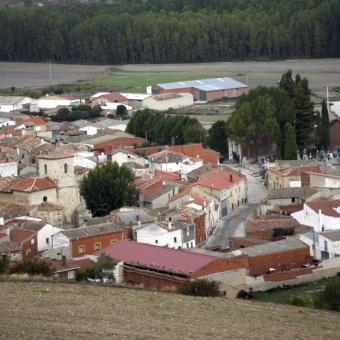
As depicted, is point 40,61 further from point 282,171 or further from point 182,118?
point 282,171

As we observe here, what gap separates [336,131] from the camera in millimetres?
46312

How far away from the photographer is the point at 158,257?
2595 centimetres

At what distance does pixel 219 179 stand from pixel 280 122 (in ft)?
30.5

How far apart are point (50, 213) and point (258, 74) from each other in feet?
141

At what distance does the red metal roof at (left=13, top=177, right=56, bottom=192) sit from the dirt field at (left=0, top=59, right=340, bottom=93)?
118 feet

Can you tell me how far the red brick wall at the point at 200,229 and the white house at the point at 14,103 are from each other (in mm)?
30294

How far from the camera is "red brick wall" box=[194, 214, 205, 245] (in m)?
31.1

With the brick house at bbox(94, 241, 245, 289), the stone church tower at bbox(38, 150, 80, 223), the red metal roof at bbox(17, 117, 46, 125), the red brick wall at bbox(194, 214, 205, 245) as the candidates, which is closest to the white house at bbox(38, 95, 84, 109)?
the red metal roof at bbox(17, 117, 46, 125)

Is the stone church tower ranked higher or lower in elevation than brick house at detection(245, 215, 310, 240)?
higher

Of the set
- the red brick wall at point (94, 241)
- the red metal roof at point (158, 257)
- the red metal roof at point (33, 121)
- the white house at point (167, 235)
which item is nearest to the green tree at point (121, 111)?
the red metal roof at point (33, 121)

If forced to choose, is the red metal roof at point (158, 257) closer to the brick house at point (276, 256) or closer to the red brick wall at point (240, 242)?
the brick house at point (276, 256)

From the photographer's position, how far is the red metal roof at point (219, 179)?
3538 cm

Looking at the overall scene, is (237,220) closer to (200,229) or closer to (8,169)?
(200,229)

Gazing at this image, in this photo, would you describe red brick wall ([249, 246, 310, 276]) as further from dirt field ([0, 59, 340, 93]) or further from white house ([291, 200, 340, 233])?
dirt field ([0, 59, 340, 93])
